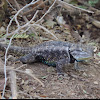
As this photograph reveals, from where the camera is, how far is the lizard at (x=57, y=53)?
14.8ft

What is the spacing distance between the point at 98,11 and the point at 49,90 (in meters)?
6.11

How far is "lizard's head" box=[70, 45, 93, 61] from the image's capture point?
4352 mm

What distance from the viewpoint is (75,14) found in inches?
317

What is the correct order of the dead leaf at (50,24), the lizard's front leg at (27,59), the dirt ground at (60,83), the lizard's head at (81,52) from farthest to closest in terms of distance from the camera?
the dead leaf at (50,24), the lizard's front leg at (27,59), the lizard's head at (81,52), the dirt ground at (60,83)

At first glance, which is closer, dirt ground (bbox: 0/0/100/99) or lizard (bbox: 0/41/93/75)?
dirt ground (bbox: 0/0/100/99)

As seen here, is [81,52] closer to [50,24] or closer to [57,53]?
[57,53]

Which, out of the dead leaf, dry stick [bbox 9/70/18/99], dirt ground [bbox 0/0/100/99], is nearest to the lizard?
dirt ground [bbox 0/0/100/99]

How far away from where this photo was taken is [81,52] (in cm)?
446

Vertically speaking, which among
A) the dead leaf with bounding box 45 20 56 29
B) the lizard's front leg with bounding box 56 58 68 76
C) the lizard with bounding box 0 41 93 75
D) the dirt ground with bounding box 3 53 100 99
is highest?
the dead leaf with bounding box 45 20 56 29

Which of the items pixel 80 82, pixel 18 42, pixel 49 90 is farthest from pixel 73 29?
pixel 49 90

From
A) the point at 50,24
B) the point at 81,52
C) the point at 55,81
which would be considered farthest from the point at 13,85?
the point at 50,24

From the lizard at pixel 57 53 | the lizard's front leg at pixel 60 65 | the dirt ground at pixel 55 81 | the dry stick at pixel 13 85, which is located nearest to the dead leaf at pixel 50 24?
the dirt ground at pixel 55 81

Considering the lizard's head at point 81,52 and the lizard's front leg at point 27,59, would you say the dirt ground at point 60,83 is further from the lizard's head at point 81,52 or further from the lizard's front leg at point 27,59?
the lizard's head at point 81,52

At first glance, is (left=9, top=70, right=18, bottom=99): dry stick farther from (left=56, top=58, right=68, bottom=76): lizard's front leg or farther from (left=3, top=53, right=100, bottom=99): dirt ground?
(left=56, top=58, right=68, bottom=76): lizard's front leg
